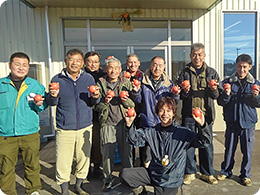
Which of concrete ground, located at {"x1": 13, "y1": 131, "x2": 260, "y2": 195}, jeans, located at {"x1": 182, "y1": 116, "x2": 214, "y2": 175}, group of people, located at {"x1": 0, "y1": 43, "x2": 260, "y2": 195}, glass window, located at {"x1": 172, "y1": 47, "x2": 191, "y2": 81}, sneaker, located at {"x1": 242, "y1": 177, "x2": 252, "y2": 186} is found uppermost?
glass window, located at {"x1": 172, "y1": 47, "x2": 191, "y2": 81}

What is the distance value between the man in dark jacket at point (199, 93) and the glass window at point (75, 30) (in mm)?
4222

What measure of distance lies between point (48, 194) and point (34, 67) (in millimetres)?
3894

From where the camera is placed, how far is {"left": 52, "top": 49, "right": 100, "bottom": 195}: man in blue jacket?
2.81 metres

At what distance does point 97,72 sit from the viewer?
11.6 ft

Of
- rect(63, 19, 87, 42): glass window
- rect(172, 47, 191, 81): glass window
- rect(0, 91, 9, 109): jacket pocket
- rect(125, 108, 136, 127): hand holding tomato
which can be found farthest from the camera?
rect(172, 47, 191, 81): glass window

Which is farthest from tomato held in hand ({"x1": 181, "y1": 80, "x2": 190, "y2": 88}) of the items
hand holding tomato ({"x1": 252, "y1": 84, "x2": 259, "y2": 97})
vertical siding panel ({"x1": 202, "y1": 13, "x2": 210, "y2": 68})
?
vertical siding panel ({"x1": 202, "y1": 13, "x2": 210, "y2": 68})

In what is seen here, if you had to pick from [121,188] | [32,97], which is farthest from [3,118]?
[121,188]

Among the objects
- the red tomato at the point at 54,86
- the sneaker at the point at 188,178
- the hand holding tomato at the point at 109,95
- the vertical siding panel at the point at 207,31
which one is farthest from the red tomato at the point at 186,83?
the vertical siding panel at the point at 207,31

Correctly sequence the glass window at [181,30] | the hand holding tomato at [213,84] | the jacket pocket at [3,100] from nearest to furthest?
1. the jacket pocket at [3,100]
2. the hand holding tomato at [213,84]
3. the glass window at [181,30]

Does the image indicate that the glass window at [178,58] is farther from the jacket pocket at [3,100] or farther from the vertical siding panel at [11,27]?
the jacket pocket at [3,100]

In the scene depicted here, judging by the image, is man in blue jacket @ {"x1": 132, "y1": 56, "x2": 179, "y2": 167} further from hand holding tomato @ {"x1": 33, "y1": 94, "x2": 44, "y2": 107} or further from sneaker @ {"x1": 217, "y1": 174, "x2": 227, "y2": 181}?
sneaker @ {"x1": 217, "y1": 174, "x2": 227, "y2": 181}

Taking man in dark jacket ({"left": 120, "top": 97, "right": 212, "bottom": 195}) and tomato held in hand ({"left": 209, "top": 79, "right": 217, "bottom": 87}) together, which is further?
tomato held in hand ({"left": 209, "top": 79, "right": 217, "bottom": 87})

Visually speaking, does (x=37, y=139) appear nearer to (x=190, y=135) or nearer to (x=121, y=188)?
(x=121, y=188)

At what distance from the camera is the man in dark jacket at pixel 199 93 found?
3104 millimetres
